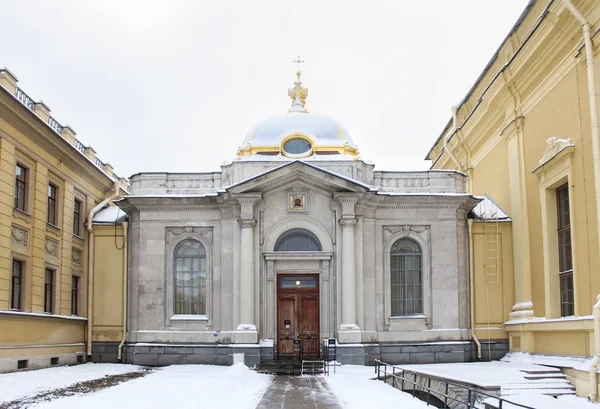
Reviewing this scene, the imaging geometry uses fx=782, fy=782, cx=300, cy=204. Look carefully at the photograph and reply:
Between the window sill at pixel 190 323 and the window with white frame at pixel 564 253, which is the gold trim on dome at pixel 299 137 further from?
the window with white frame at pixel 564 253

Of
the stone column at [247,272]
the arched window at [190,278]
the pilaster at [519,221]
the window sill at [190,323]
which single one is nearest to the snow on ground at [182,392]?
the stone column at [247,272]

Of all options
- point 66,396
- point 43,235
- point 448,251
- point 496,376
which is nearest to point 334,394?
point 496,376

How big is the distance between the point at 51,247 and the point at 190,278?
478cm

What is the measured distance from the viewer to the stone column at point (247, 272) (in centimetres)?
2577

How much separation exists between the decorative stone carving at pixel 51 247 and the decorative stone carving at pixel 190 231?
380 centimetres

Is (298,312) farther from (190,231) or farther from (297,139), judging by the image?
(297,139)

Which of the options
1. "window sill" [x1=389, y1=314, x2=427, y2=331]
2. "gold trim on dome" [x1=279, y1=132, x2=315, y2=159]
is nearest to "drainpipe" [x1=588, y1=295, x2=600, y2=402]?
"window sill" [x1=389, y1=314, x2=427, y2=331]

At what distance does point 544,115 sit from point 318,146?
8.54 meters

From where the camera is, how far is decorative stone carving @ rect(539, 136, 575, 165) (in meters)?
21.1

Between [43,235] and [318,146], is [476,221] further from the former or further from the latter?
[43,235]

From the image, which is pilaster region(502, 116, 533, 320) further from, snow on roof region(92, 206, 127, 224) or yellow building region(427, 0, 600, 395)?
snow on roof region(92, 206, 127, 224)

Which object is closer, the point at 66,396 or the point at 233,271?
the point at 66,396

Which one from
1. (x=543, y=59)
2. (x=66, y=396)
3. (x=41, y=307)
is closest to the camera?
(x=66, y=396)

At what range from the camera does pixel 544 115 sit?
76.7 ft
